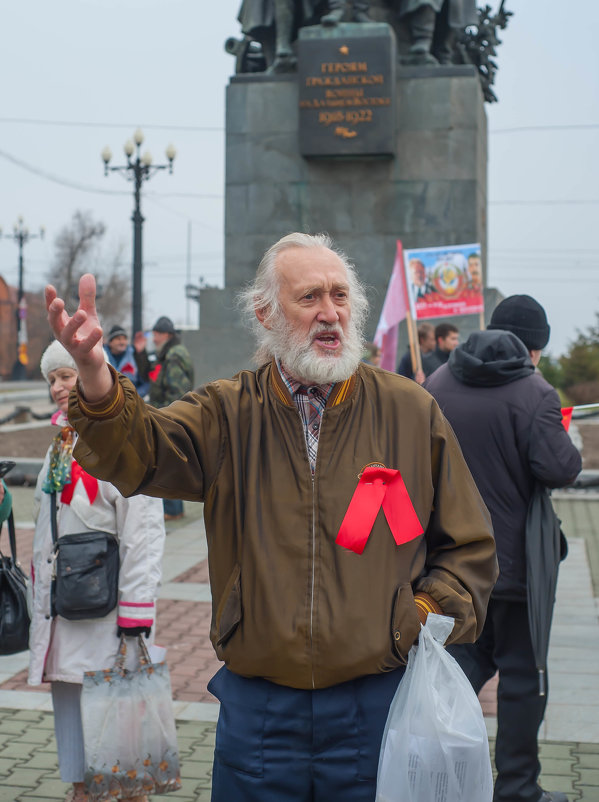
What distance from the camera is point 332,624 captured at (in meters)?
2.42

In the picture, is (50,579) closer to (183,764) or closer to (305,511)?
(183,764)

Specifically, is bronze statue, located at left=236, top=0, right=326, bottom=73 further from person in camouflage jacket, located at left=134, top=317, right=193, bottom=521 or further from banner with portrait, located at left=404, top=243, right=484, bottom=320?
banner with portrait, located at left=404, top=243, right=484, bottom=320

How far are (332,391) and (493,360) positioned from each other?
165 cm

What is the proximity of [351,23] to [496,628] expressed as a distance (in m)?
11.8

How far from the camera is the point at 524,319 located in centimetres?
454

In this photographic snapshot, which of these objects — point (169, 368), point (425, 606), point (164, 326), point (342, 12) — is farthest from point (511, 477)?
point (342, 12)

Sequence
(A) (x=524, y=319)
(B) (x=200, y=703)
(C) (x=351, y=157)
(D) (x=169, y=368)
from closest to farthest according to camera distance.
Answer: (A) (x=524, y=319) → (B) (x=200, y=703) → (D) (x=169, y=368) → (C) (x=351, y=157)

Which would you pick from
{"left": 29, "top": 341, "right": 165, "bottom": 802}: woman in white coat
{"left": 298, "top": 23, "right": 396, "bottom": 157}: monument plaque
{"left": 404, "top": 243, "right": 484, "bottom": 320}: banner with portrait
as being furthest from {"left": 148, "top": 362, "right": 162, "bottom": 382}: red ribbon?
{"left": 29, "top": 341, "right": 165, "bottom": 802}: woman in white coat

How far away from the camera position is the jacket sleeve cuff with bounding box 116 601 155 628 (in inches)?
155

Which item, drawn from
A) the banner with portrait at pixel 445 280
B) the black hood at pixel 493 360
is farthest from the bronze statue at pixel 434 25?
the black hood at pixel 493 360

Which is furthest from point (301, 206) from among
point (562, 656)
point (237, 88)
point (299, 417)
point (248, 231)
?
point (299, 417)

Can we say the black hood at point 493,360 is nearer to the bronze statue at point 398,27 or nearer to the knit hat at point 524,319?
the knit hat at point 524,319

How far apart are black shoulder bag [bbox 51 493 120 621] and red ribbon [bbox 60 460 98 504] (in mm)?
132

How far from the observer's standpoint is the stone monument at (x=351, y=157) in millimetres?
14414
